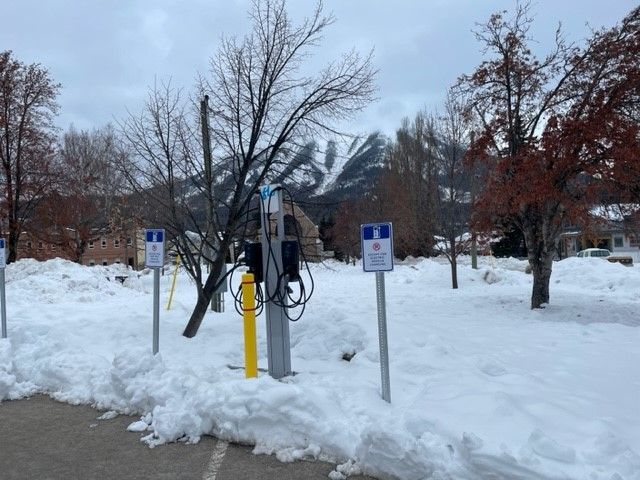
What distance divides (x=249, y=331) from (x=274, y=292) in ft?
1.79

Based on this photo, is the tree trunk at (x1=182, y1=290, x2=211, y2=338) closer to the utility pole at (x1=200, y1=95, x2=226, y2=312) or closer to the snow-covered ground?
the snow-covered ground

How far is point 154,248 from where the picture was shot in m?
8.11

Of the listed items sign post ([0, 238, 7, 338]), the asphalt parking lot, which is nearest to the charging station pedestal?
the asphalt parking lot

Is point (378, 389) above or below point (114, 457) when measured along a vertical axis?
above

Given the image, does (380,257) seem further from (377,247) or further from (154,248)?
(154,248)

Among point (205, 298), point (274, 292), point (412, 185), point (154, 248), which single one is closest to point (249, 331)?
point (274, 292)

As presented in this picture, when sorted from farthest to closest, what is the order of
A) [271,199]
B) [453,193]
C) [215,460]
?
[453,193] → [271,199] → [215,460]

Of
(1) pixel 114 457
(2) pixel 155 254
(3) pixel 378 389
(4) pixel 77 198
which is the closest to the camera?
(1) pixel 114 457

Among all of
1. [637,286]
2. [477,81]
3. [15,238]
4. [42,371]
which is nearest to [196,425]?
[42,371]

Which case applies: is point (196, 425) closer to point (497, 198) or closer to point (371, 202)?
point (497, 198)

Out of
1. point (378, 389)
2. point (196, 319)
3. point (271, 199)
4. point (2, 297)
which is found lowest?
point (378, 389)

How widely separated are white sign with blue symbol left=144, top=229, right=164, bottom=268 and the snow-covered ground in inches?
52.0

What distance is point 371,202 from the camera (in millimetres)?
44750

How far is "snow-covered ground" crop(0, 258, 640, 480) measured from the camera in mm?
4316
